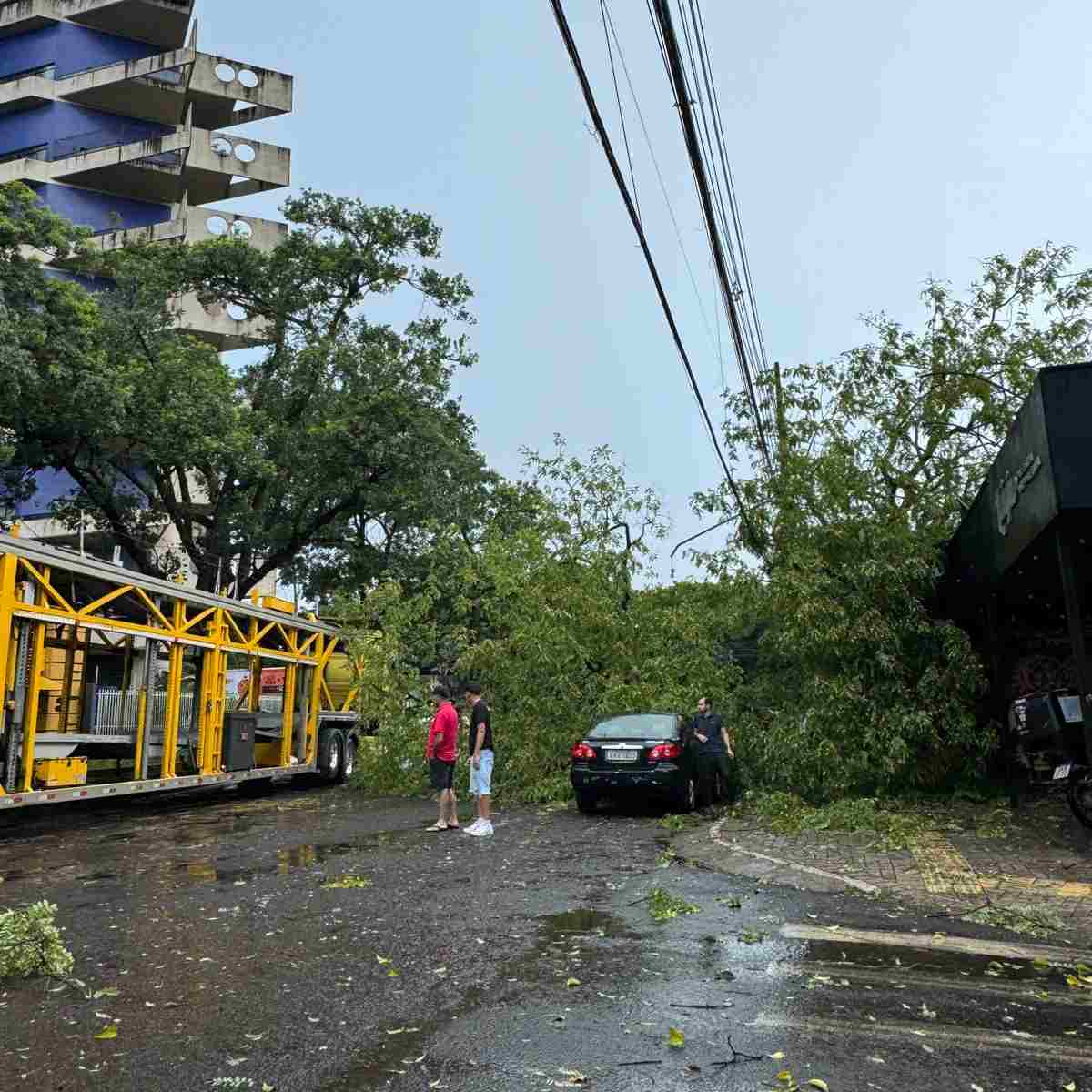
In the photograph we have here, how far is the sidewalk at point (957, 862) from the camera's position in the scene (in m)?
7.87

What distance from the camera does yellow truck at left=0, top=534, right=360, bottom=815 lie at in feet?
39.0

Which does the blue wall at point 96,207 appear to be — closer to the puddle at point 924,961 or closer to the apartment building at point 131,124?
the apartment building at point 131,124

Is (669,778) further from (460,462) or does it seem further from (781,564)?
(460,462)

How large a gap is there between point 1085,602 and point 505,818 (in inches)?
347

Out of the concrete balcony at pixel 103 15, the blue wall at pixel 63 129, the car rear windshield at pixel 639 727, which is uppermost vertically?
the concrete balcony at pixel 103 15

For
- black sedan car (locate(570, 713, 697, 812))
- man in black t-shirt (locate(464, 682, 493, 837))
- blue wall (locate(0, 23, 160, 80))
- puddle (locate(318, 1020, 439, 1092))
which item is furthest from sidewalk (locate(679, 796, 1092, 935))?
blue wall (locate(0, 23, 160, 80))

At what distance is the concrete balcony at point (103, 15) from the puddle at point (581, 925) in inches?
1901

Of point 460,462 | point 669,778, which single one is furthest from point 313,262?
point 669,778

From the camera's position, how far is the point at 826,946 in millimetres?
6465

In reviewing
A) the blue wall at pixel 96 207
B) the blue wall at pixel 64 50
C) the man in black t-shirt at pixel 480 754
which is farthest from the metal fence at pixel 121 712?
the blue wall at pixel 64 50

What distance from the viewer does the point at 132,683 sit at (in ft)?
48.3

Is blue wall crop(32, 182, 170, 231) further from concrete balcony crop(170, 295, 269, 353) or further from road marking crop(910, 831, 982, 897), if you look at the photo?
road marking crop(910, 831, 982, 897)

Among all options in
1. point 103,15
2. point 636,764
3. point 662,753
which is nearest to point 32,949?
point 636,764

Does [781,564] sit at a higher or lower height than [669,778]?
higher
